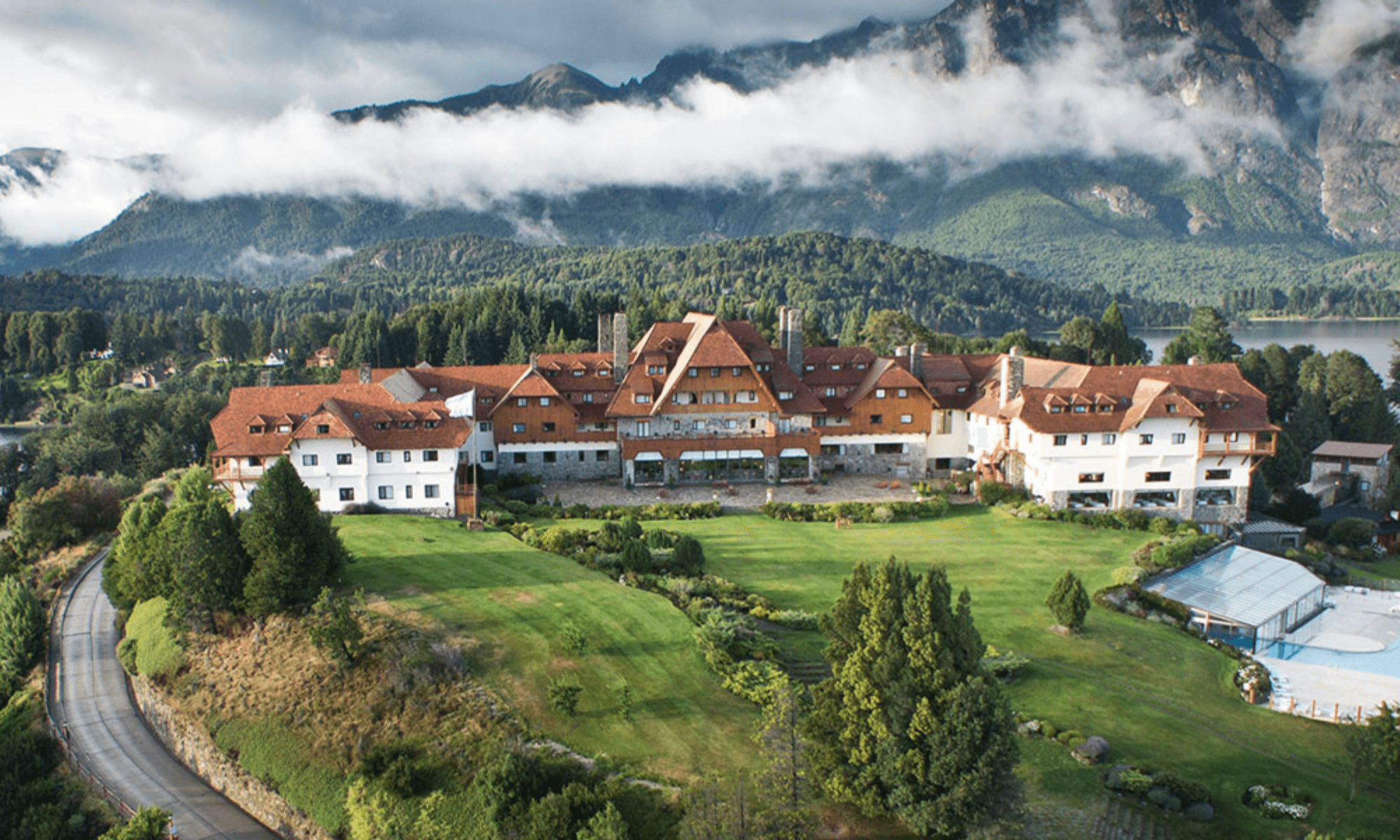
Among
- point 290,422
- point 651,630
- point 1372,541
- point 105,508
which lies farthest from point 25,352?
point 1372,541

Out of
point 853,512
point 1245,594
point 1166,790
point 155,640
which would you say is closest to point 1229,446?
point 1245,594

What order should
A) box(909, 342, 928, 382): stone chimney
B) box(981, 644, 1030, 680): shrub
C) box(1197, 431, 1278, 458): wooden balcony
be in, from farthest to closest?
box(909, 342, 928, 382): stone chimney < box(1197, 431, 1278, 458): wooden balcony < box(981, 644, 1030, 680): shrub

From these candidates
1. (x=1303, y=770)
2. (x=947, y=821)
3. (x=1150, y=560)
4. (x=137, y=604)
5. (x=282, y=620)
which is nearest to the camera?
(x=947, y=821)

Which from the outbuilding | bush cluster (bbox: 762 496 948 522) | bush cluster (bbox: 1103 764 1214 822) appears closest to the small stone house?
the outbuilding

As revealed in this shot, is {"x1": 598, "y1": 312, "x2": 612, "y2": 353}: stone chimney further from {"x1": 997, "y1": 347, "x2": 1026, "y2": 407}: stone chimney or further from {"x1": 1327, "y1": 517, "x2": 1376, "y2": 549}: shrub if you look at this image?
{"x1": 1327, "y1": 517, "x2": 1376, "y2": 549}: shrub

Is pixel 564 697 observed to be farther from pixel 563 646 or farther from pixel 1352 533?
pixel 1352 533

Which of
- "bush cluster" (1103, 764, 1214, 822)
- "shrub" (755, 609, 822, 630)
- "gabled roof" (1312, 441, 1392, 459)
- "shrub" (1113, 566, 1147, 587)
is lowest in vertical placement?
"bush cluster" (1103, 764, 1214, 822)

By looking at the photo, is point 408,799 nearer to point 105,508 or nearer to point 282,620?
point 282,620
